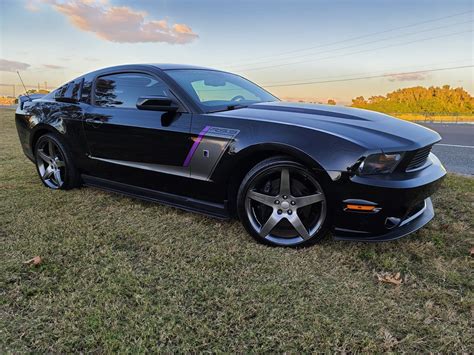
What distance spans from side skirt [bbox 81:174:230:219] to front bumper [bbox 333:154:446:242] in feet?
3.04

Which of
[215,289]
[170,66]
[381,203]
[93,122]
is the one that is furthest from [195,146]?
[381,203]

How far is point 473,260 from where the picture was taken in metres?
2.46

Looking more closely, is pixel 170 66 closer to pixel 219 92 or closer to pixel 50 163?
pixel 219 92

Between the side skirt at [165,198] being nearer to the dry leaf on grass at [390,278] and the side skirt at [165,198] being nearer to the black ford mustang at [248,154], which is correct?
the black ford mustang at [248,154]

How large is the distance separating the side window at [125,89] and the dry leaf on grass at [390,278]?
2.17 m

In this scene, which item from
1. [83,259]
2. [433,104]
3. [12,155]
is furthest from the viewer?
[433,104]

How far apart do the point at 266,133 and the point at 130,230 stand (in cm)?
138

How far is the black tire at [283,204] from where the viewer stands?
2.49 meters

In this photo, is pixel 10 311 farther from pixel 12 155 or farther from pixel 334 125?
pixel 12 155

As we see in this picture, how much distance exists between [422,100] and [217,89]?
154 ft

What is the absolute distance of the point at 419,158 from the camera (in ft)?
8.20

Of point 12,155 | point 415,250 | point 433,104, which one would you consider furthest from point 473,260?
point 433,104

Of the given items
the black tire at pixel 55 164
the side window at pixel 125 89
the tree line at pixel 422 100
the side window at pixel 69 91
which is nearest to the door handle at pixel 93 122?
the side window at pixel 125 89

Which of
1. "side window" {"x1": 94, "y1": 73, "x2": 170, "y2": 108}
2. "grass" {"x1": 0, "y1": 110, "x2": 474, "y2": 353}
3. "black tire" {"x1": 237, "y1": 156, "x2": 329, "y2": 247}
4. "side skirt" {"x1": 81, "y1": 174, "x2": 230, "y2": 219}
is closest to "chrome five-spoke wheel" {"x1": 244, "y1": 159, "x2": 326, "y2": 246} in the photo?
"black tire" {"x1": 237, "y1": 156, "x2": 329, "y2": 247}
